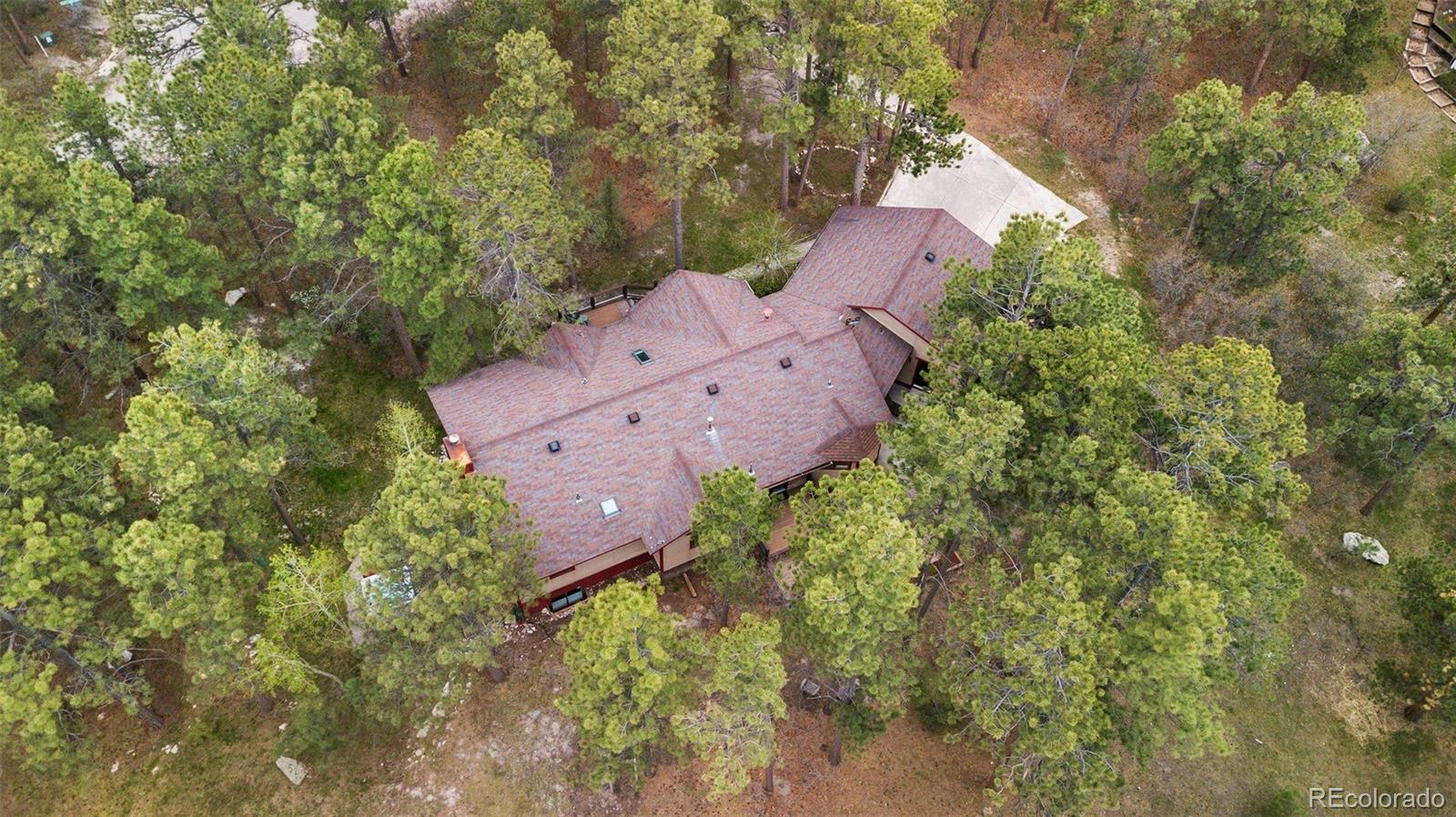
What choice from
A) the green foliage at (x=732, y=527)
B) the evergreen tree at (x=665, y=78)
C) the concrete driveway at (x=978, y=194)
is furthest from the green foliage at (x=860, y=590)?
the concrete driveway at (x=978, y=194)

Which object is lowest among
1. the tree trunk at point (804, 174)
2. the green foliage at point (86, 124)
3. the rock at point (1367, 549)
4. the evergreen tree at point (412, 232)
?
the rock at point (1367, 549)

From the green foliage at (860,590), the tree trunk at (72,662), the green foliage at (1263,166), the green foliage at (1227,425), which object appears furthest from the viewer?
the green foliage at (1263,166)

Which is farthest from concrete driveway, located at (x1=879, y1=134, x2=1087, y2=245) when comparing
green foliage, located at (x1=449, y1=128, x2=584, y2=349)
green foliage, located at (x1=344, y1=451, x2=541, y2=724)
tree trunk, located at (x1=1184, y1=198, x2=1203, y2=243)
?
green foliage, located at (x1=344, y1=451, x2=541, y2=724)

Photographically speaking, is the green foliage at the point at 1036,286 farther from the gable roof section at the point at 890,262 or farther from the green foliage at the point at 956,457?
the gable roof section at the point at 890,262

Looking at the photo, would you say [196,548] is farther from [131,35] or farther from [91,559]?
[131,35]

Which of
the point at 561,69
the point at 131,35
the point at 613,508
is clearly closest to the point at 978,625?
the point at 613,508

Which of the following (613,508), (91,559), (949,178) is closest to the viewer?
(91,559)
